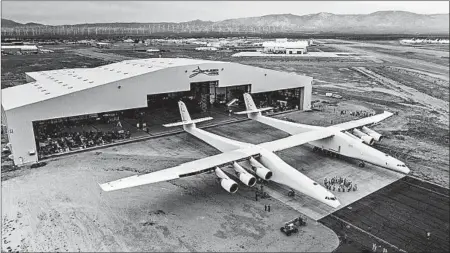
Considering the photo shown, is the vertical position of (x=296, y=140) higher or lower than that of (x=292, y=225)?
higher

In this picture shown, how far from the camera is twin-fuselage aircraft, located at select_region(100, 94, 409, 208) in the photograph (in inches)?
970

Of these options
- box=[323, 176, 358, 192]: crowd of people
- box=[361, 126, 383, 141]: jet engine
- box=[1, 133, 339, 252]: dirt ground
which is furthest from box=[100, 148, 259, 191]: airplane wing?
box=[361, 126, 383, 141]: jet engine

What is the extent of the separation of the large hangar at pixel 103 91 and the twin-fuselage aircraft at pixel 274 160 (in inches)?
210

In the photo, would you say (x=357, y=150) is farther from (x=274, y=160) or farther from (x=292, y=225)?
(x=292, y=225)

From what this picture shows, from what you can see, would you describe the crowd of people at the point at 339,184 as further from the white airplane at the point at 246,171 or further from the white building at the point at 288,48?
the white building at the point at 288,48

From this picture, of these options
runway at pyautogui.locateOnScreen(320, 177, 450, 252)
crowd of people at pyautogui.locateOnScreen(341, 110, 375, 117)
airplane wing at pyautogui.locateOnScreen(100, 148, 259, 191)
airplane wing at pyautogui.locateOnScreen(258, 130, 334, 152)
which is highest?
airplane wing at pyautogui.locateOnScreen(258, 130, 334, 152)

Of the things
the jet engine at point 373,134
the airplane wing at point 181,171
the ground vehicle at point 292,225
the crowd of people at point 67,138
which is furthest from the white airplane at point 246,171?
the crowd of people at point 67,138

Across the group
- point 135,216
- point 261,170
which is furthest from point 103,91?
point 261,170

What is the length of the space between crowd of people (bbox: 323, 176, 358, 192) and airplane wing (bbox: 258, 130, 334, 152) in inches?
196

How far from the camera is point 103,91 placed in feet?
121

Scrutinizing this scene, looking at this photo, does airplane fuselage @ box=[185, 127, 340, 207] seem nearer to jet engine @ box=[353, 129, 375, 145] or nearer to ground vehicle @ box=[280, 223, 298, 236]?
ground vehicle @ box=[280, 223, 298, 236]

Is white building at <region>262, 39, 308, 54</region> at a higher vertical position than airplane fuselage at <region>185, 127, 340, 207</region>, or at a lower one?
higher

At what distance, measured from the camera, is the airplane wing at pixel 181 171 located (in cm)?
2342

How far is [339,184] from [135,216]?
1761 centimetres
